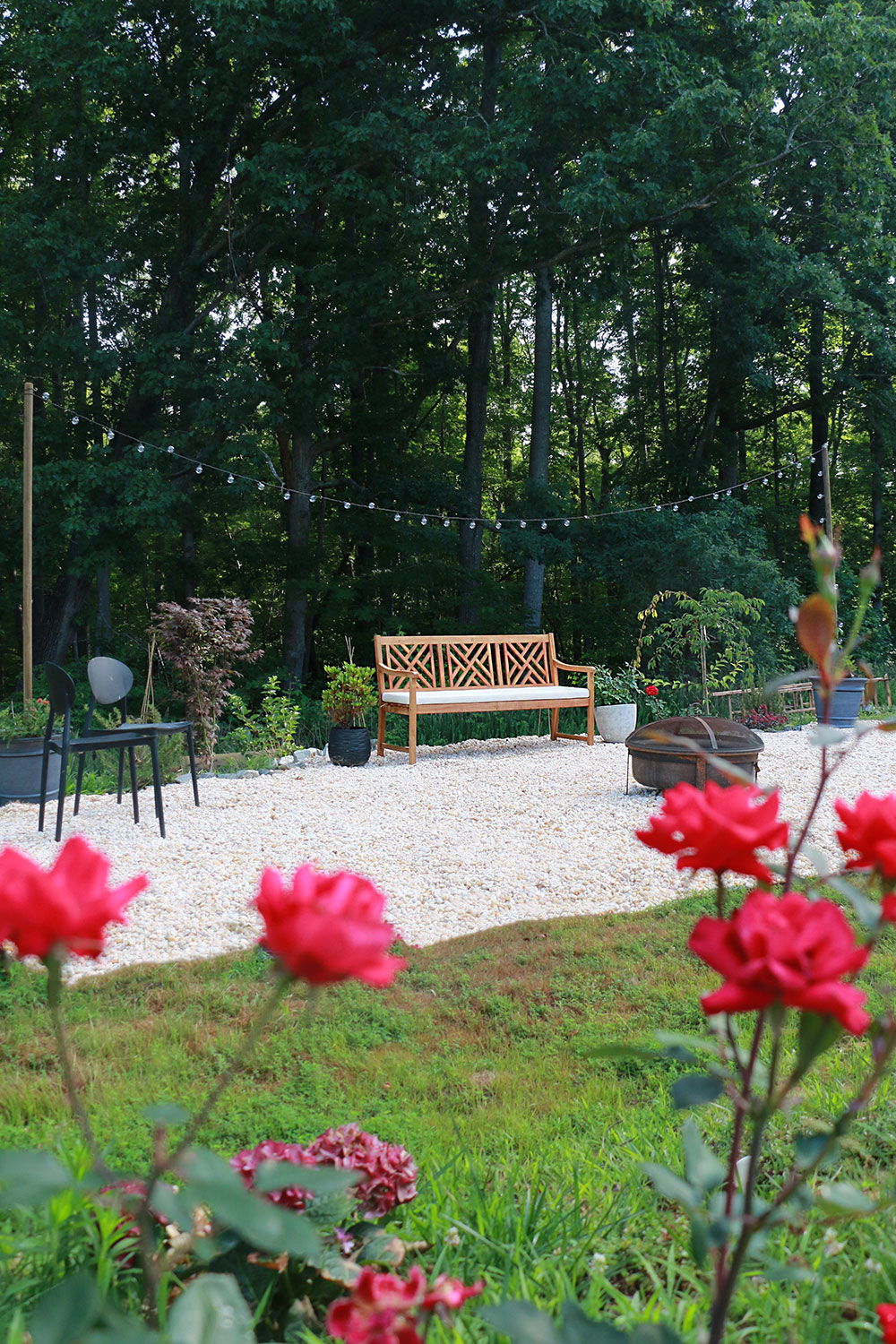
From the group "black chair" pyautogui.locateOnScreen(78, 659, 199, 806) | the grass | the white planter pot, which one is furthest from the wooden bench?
the grass

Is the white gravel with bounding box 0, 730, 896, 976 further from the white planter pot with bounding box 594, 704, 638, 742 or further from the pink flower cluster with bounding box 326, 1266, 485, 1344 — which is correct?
the pink flower cluster with bounding box 326, 1266, 485, 1344

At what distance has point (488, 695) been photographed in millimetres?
7461

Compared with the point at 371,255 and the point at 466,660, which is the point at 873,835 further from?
the point at 371,255

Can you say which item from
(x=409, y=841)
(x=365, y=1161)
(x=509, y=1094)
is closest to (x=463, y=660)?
(x=409, y=841)

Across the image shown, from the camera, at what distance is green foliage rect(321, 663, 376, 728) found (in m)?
7.11

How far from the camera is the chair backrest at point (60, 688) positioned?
4.18m

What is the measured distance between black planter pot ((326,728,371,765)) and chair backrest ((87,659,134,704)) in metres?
2.20

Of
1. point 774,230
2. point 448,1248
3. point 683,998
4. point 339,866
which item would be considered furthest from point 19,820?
point 774,230

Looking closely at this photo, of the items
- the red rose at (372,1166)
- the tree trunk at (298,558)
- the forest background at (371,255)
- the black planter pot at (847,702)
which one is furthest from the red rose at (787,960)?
the tree trunk at (298,558)

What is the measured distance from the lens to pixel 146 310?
33.3ft

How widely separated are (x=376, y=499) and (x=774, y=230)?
21.6ft

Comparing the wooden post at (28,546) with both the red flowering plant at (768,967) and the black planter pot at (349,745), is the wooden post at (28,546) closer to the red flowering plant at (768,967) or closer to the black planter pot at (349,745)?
the black planter pot at (349,745)

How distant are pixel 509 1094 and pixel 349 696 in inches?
201

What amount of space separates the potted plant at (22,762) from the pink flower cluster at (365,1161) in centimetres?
443
